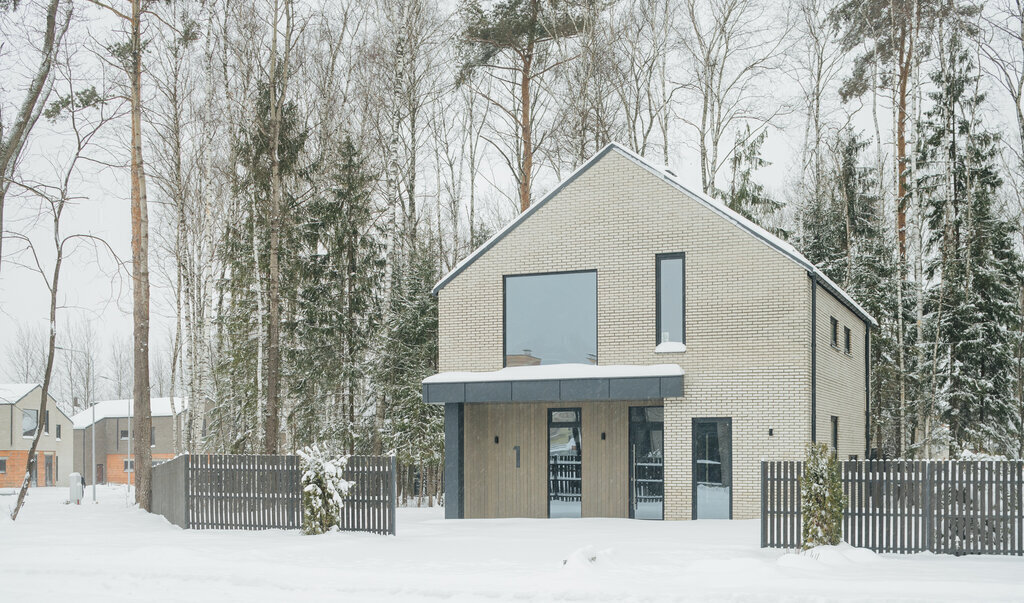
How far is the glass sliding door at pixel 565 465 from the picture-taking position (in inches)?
787

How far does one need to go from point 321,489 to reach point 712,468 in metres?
7.71

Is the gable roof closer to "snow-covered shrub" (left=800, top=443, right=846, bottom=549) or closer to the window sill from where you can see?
the window sill

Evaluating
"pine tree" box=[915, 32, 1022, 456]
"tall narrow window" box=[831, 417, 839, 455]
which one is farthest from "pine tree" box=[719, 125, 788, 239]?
"tall narrow window" box=[831, 417, 839, 455]

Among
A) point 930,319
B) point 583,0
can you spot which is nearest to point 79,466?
point 583,0

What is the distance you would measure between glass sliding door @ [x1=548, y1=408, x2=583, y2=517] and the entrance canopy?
4.44 ft

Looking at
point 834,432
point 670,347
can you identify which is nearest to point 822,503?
point 670,347

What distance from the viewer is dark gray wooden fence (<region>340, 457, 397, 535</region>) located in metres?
16.0

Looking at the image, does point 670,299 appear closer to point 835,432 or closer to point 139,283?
point 835,432

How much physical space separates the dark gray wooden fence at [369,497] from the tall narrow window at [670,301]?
6355mm

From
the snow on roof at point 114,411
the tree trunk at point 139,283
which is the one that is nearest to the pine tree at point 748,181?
the tree trunk at point 139,283

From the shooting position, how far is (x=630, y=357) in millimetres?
19250

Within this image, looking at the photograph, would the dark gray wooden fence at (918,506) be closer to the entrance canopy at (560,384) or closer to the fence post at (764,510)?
the fence post at (764,510)

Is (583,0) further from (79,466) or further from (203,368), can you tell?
(79,466)

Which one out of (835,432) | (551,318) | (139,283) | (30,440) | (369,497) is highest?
(139,283)
